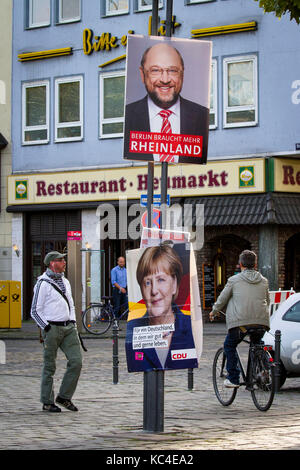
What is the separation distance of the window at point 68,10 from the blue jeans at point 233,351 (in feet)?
73.7

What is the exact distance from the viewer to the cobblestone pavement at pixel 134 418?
941cm

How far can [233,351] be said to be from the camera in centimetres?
1248

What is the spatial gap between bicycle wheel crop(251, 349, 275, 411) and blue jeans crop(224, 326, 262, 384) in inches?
→ 9.8

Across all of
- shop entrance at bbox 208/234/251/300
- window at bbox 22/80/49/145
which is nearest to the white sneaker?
shop entrance at bbox 208/234/251/300

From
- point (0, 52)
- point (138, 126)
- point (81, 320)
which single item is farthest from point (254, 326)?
point (0, 52)

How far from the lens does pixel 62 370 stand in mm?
17234

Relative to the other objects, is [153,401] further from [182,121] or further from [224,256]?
[224,256]

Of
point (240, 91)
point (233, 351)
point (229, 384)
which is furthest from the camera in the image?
point (240, 91)

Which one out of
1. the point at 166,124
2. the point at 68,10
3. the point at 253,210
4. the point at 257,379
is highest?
the point at 68,10

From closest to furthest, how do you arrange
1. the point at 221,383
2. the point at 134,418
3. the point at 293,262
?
the point at 134,418 → the point at 221,383 → the point at 293,262

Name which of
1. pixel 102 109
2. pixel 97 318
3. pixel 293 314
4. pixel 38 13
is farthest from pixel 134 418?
pixel 38 13

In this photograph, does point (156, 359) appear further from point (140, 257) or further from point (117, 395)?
point (117, 395)

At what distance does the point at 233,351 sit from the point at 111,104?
68.4ft

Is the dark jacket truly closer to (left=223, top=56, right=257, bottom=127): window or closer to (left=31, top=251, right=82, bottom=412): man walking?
(left=31, top=251, right=82, bottom=412): man walking
